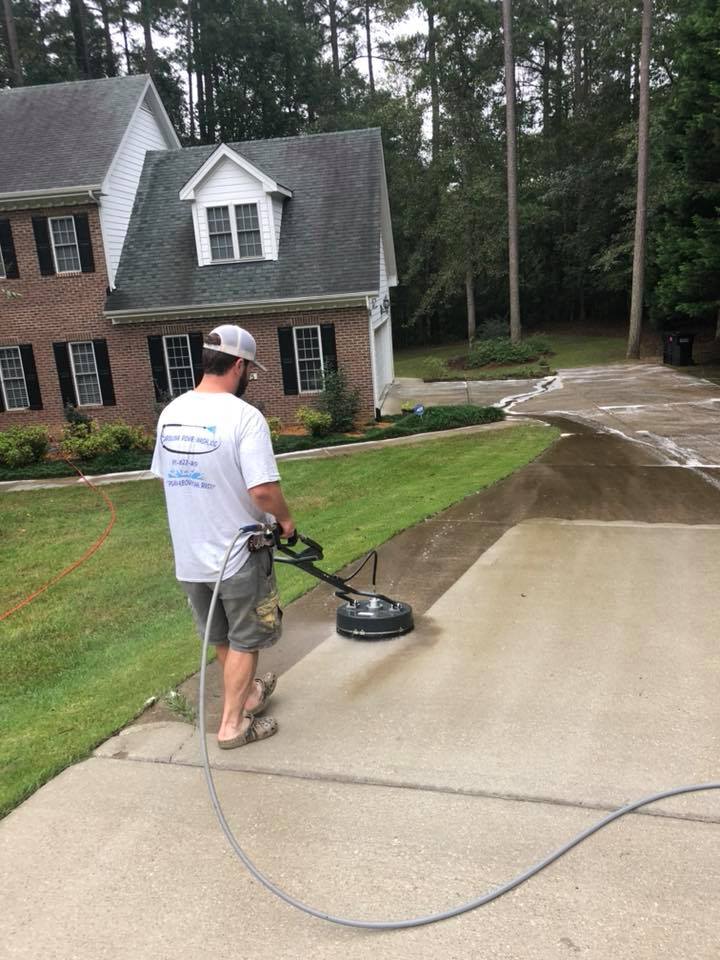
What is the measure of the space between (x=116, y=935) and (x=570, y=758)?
1.98m

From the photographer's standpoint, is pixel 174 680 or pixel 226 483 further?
pixel 174 680

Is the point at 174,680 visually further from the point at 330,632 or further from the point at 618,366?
the point at 618,366

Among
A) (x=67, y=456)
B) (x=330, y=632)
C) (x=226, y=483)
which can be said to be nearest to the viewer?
(x=226, y=483)

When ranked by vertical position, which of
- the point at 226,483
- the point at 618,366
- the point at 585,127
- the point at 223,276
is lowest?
the point at 618,366

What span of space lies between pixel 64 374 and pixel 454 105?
24009 mm

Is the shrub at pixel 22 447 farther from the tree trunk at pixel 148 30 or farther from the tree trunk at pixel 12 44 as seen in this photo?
the tree trunk at pixel 148 30

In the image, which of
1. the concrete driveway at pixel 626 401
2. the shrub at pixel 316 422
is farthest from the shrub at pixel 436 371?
the shrub at pixel 316 422

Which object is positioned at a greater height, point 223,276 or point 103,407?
point 223,276

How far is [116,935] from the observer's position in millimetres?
2451

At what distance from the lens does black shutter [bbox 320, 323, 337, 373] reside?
653 inches

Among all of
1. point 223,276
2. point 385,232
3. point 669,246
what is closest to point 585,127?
point 669,246

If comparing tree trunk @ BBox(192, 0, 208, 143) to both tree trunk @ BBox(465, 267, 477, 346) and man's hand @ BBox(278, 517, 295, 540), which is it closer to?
tree trunk @ BBox(465, 267, 477, 346)

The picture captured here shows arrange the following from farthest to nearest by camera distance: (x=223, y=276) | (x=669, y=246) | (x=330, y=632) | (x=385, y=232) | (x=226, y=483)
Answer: (x=669, y=246) < (x=385, y=232) < (x=223, y=276) < (x=330, y=632) < (x=226, y=483)

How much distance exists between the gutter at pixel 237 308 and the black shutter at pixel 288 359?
1.71 ft
